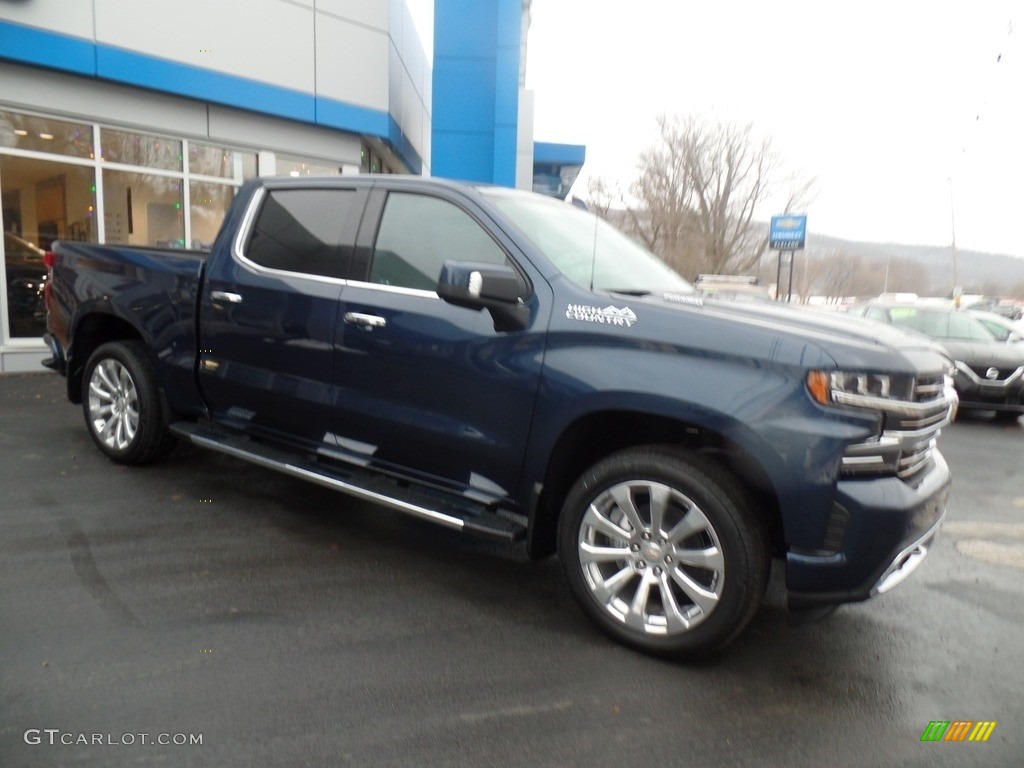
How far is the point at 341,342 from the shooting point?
4.05m

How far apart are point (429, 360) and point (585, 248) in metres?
1.02

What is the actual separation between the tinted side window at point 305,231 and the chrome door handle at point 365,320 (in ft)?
0.98

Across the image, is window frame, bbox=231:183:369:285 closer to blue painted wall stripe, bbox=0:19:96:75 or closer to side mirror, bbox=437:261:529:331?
side mirror, bbox=437:261:529:331

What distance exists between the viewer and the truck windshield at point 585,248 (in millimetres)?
3672

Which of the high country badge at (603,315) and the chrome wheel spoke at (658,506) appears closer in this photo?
the chrome wheel spoke at (658,506)

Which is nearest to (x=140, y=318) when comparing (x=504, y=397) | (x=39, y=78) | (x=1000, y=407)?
(x=504, y=397)

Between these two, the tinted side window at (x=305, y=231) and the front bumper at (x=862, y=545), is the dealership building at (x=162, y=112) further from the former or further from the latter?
the front bumper at (x=862, y=545)

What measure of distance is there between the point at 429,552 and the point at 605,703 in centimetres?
167

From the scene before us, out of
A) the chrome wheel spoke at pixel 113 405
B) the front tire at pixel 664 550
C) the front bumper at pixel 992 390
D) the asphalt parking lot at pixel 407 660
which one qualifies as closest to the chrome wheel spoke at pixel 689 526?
the front tire at pixel 664 550

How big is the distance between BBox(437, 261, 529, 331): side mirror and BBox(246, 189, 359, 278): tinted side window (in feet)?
3.56

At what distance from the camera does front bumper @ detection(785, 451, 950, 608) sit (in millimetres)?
2785

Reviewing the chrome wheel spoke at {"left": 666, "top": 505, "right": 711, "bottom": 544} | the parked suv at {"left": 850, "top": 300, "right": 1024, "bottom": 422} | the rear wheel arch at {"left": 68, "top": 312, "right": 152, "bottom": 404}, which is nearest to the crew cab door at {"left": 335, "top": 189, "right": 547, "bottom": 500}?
the chrome wheel spoke at {"left": 666, "top": 505, "right": 711, "bottom": 544}

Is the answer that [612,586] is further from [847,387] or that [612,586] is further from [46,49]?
[46,49]

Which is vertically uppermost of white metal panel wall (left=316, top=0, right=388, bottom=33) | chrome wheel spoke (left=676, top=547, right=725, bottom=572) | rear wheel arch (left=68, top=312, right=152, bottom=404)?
white metal panel wall (left=316, top=0, right=388, bottom=33)
